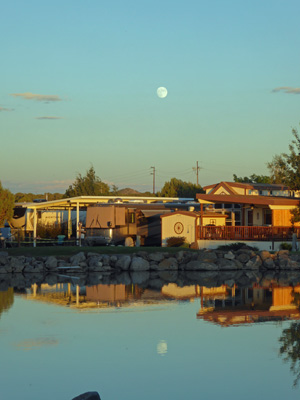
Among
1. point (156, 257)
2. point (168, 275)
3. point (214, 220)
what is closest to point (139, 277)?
point (168, 275)

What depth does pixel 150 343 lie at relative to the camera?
15.7m

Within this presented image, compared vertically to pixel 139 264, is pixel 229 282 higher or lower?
lower

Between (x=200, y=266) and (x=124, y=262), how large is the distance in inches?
159

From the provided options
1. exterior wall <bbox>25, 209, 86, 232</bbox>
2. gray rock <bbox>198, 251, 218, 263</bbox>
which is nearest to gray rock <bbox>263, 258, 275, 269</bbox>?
gray rock <bbox>198, 251, 218, 263</bbox>

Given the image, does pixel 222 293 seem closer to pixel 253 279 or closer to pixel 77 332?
pixel 253 279

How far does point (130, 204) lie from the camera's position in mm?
46250

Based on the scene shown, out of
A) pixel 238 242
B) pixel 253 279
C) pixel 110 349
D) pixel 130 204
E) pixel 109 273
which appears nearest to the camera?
pixel 110 349

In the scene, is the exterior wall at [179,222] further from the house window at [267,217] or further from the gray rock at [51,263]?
the gray rock at [51,263]

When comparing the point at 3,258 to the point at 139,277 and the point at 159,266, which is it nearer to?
the point at 139,277

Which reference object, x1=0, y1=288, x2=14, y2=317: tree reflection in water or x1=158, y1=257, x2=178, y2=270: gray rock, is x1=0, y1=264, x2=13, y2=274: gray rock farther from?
x1=158, y1=257, x2=178, y2=270: gray rock

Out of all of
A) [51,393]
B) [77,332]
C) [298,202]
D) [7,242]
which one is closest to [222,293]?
[77,332]

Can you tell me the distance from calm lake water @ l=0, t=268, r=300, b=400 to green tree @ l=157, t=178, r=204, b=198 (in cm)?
6186

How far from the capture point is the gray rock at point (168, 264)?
35.8 metres

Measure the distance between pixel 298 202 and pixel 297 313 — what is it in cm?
2158
